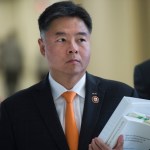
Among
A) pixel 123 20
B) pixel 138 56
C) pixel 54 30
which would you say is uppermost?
pixel 54 30

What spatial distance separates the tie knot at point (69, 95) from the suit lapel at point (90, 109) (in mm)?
69

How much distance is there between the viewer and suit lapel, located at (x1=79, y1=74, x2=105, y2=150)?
1.75m

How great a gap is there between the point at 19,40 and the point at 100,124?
557cm

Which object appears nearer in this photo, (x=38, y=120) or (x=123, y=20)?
(x=38, y=120)

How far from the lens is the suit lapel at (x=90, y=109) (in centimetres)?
175

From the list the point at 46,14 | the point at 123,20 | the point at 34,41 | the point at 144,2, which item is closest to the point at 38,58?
the point at 34,41

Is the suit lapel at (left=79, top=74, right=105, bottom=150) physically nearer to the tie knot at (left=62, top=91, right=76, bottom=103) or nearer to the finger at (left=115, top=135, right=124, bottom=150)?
the tie knot at (left=62, top=91, right=76, bottom=103)

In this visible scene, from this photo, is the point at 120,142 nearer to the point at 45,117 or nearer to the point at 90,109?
the point at 90,109

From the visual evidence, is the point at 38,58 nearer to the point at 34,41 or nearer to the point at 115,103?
the point at 34,41

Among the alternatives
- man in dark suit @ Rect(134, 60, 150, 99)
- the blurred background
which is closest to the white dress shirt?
man in dark suit @ Rect(134, 60, 150, 99)

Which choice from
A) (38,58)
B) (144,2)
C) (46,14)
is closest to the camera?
(46,14)

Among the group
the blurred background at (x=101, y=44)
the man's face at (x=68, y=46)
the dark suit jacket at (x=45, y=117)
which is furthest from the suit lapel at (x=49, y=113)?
the blurred background at (x=101, y=44)

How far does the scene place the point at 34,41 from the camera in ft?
23.8

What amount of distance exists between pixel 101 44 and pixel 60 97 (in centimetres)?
516
